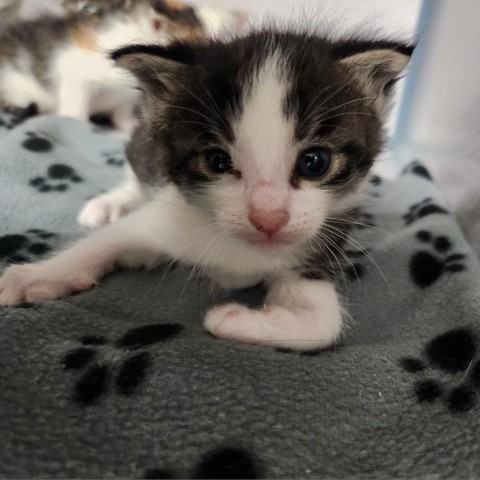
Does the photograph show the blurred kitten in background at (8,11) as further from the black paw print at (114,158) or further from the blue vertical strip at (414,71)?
the blue vertical strip at (414,71)

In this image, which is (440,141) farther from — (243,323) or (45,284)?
(45,284)

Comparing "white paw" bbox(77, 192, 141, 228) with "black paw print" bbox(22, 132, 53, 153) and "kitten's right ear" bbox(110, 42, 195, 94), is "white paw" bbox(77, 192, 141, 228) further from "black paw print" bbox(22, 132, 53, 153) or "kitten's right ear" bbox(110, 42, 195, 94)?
"kitten's right ear" bbox(110, 42, 195, 94)

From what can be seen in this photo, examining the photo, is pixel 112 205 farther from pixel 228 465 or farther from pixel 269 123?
pixel 228 465

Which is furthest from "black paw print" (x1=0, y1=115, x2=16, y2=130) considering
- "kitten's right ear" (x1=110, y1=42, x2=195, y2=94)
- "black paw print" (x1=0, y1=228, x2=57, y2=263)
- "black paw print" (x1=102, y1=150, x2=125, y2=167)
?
"kitten's right ear" (x1=110, y1=42, x2=195, y2=94)

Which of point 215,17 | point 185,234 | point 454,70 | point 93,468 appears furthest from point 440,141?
point 93,468

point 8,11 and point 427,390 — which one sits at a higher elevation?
point 8,11

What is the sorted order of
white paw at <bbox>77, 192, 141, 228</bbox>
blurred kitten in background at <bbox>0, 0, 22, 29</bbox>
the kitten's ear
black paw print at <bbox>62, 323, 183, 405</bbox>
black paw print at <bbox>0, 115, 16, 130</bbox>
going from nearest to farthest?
1. black paw print at <bbox>62, 323, 183, 405</bbox>
2. the kitten's ear
3. white paw at <bbox>77, 192, 141, 228</bbox>
4. black paw print at <bbox>0, 115, 16, 130</bbox>
5. blurred kitten in background at <bbox>0, 0, 22, 29</bbox>

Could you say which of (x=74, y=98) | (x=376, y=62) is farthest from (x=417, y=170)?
(x=74, y=98)
